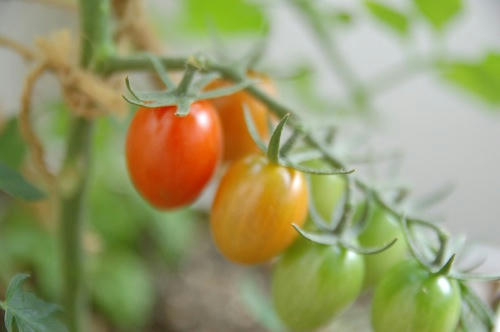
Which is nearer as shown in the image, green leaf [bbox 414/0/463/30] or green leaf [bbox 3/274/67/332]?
green leaf [bbox 3/274/67/332]

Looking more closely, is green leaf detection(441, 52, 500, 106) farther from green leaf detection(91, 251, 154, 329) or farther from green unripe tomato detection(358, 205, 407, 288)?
green leaf detection(91, 251, 154, 329)

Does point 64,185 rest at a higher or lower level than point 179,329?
higher

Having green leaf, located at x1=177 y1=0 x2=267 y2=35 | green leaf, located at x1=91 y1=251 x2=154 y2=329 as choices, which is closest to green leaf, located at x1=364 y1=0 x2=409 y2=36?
green leaf, located at x1=177 y1=0 x2=267 y2=35

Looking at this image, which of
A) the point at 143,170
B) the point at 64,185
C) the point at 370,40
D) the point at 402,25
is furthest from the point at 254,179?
the point at 370,40

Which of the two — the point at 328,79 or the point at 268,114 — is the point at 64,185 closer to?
the point at 268,114

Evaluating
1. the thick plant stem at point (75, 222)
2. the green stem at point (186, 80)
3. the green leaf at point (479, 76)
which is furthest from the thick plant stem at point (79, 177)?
the green leaf at point (479, 76)

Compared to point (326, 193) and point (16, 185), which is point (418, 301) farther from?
point (16, 185)
